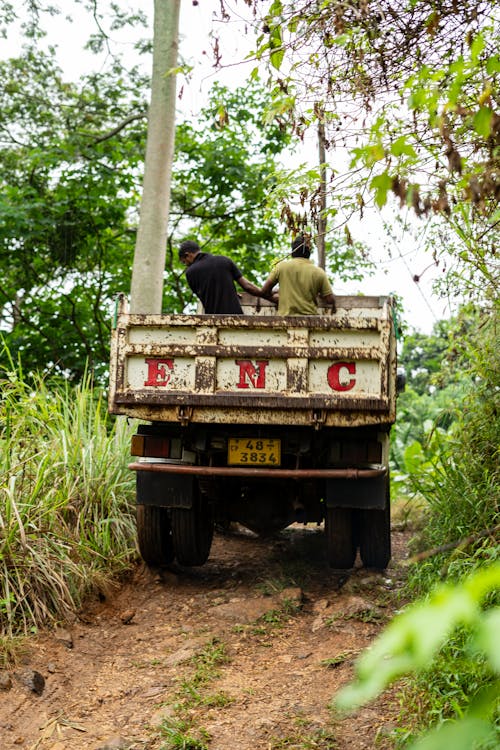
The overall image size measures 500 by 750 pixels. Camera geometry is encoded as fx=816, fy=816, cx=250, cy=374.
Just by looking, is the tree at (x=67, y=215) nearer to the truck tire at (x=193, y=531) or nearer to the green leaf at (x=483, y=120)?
the truck tire at (x=193, y=531)

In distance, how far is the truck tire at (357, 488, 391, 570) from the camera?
6016 mm

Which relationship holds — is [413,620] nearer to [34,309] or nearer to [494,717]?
[494,717]

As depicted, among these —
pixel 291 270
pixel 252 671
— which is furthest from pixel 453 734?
pixel 291 270

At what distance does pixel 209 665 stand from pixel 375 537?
6.54 ft

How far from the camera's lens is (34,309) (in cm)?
1286

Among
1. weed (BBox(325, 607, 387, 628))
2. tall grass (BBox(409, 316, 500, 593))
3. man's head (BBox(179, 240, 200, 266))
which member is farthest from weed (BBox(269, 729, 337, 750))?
man's head (BBox(179, 240, 200, 266))

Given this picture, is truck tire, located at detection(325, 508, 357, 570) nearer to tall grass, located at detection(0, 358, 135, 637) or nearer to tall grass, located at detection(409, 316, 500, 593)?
tall grass, located at detection(409, 316, 500, 593)

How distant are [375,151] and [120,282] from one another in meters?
10.6

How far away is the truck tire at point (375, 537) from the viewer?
237 inches

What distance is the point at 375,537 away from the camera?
19.8 ft

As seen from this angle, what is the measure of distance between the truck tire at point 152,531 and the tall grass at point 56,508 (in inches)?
8.6

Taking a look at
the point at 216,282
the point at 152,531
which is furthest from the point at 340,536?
the point at 216,282

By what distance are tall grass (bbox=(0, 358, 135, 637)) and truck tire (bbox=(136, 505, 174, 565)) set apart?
0.72 ft

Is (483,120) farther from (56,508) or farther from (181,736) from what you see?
(56,508)
